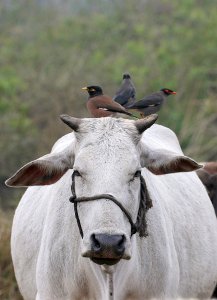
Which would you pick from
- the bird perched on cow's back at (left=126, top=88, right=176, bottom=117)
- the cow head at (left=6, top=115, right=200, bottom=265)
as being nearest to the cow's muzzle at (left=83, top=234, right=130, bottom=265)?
the cow head at (left=6, top=115, right=200, bottom=265)

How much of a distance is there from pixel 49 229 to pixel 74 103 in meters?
14.9

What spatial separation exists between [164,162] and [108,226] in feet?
2.64

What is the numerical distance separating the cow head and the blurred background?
1062 centimetres

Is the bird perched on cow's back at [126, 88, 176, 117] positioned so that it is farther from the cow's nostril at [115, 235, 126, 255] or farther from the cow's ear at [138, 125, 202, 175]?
the cow's nostril at [115, 235, 126, 255]

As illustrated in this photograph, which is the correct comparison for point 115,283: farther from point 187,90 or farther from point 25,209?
point 187,90

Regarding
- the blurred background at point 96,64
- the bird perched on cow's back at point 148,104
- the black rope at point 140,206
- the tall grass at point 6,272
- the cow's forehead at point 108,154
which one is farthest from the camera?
the blurred background at point 96,64

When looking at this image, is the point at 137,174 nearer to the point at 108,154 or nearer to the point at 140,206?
the point at 108,154

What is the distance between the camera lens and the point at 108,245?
212 inches

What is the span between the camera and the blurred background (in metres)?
20.5

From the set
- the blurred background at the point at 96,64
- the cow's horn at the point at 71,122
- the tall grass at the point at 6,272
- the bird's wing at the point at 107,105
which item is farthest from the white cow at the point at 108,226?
the blurred background at the point at 96,64

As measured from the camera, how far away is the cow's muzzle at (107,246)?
5391 millimetres

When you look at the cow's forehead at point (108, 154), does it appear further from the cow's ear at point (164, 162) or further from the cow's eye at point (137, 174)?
the cow's ear at point (164, 162)

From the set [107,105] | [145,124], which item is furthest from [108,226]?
[107,105]

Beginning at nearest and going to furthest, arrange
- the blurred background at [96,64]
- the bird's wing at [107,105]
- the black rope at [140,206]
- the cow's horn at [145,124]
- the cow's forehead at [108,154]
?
1. the black rope at [140,206]
2. the cow's forehead at [108,154]
3. the cow's horn at [145,124]
4. the bird's wing at [107,105]
5. the blurred background at [96,64]
